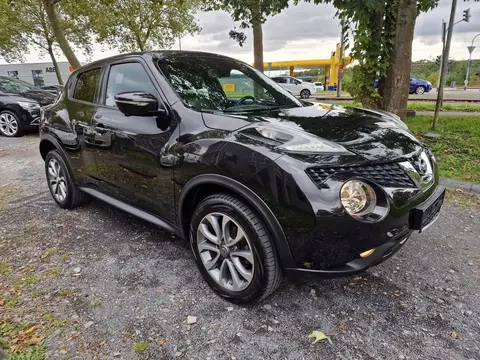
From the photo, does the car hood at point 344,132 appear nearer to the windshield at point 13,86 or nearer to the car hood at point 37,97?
the car hood at point 37,97

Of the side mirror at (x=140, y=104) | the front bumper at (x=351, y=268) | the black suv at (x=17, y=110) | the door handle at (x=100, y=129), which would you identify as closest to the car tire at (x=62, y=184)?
the door handle at (x=100, y=129)

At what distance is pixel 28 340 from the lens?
6.75 feet

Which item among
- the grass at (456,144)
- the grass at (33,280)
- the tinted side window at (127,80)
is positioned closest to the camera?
the grass at (33,280)

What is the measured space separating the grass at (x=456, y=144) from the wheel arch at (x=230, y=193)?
3698 millimetres

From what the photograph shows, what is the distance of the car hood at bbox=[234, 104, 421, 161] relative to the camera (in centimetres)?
209

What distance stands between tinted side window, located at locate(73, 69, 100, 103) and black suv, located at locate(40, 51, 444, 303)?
0.09m

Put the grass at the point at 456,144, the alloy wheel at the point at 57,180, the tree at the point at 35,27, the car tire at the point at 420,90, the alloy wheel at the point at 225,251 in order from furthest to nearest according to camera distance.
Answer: the car tire at the point at 420,90 → the tree at the point at 35,27 → the grass at the point at 456,144 → the alloy wheel at the point at 57,180 → the alloy wheel at the point at 225,251

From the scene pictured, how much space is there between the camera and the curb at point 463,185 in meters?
4.29

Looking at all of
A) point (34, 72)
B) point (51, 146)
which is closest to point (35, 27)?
point (51, 146)

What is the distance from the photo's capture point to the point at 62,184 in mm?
4039

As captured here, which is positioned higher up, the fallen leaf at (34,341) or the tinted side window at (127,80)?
the tinted side window at (127,80)

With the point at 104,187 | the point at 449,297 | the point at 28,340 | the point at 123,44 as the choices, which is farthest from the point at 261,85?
the point at 123,44

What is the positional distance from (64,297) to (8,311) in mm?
343

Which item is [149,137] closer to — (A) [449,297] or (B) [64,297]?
(B) [64,297]
